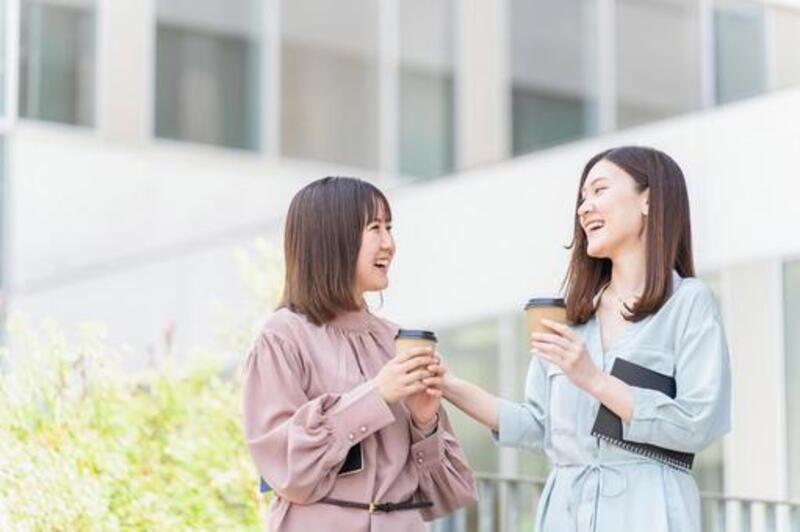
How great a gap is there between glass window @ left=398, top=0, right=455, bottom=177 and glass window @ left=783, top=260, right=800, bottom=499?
7.49 m

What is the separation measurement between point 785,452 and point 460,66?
843 centimetres

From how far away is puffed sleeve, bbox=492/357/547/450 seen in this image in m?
4.62

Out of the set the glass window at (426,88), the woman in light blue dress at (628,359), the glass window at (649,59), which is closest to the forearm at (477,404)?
the woman in light blue dress at (628,359)

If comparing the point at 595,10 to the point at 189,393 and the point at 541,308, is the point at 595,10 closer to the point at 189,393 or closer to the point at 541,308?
the point at 189,393

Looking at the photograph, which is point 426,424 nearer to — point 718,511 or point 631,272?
point 631,272

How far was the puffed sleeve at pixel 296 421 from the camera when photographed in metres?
4.35

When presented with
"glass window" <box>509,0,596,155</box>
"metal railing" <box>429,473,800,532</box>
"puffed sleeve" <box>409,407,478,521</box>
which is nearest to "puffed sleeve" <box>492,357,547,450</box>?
"puffed sleeve" <box>409,407,478,521</box>

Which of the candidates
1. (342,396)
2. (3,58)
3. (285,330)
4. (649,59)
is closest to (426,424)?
(342,396)

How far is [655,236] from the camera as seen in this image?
4.47 metres

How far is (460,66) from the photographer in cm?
1756

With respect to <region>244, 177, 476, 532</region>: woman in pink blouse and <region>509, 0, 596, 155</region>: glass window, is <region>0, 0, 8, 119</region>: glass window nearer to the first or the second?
<region>509, 0, 596, 155</region>: glass window

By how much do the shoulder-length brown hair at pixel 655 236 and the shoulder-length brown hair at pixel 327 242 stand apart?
49 centimetres

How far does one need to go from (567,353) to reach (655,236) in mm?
409

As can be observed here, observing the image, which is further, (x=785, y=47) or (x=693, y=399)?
(x=785, y=47)
